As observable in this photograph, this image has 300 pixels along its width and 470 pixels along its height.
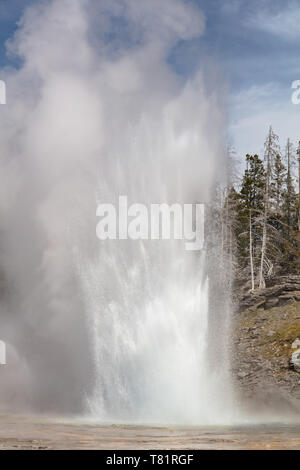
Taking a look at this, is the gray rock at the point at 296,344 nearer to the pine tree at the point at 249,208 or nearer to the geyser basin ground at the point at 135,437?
the geyser basin ground at the point at 135,437

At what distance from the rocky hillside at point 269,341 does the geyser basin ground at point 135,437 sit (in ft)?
33.1

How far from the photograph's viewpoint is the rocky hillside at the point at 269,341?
2633 centimetres

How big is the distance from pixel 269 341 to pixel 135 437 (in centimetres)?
1911

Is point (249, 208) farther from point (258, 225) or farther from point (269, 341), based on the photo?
point (269, 341)

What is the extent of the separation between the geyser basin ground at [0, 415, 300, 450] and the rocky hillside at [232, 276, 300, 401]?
33.1 feet

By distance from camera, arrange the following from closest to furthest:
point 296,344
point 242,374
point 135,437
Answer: point 135,437
point 242,374
point 296,344

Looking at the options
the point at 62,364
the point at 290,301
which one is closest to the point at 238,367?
the point at 290,301

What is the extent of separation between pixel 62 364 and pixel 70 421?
687 centimetres

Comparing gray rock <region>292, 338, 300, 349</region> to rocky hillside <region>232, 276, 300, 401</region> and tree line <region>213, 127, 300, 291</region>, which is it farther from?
tree line <region>213, 127, 300, 291</region>

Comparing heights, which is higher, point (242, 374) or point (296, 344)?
point (296, 344)

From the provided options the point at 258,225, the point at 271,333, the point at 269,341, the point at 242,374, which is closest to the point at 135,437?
the point at 242,374

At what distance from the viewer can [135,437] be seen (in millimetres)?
13539

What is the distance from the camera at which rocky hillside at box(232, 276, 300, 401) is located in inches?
1037
